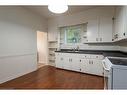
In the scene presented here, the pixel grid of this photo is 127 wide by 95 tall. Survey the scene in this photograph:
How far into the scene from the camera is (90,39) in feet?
14.5

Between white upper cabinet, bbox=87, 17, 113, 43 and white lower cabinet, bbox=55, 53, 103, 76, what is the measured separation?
695mm

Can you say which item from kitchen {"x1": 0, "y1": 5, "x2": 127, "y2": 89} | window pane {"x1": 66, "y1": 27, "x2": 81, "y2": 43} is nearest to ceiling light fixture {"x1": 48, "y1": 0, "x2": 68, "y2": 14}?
kitchen {"x1": 0, "y1": 5, "x2": 127, "y2": 89}

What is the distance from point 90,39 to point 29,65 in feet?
8.97

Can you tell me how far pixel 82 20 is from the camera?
4.92m

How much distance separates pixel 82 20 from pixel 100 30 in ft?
3.58

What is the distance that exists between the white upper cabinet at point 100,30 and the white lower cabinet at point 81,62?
2.28 ft

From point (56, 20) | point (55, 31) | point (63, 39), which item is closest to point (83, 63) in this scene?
point (63, 39)

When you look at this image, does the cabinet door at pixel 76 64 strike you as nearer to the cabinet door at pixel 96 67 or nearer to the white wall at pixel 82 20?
the cabinet door at pixel 96 67

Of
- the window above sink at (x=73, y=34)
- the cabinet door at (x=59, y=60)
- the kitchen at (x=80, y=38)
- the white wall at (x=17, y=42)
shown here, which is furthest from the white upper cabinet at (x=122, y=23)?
the white wall at (x=17, y=42)

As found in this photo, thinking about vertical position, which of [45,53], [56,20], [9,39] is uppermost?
[56,20]

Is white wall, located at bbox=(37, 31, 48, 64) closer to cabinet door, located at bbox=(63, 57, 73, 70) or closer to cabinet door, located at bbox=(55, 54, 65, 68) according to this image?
cabinet door, located at bbox=(55, 54, 65, 68)

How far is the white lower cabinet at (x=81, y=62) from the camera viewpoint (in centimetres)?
396

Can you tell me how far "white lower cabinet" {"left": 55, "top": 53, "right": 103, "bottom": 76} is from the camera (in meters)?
3.96
